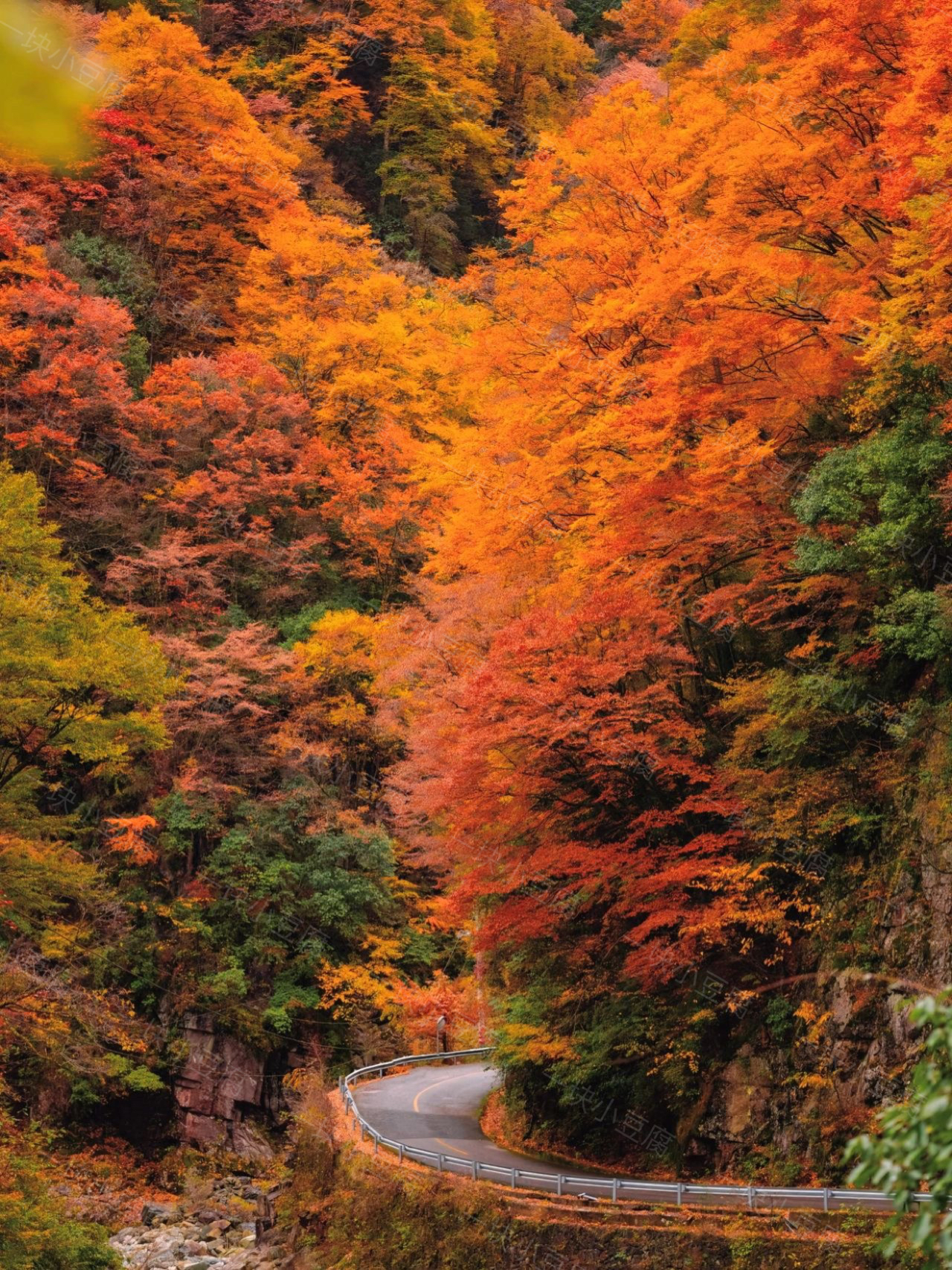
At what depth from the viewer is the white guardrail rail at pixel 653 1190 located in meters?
10.6

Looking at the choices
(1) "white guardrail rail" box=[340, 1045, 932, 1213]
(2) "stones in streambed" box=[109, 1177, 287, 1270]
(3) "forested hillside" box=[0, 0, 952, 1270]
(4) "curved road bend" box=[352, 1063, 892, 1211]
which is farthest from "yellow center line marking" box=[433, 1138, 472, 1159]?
(2) "stones in streambed" box=[109, 1177, 287, 1270]

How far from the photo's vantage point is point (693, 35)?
1286 inches

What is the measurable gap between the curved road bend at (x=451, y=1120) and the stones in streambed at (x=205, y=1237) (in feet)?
8.89

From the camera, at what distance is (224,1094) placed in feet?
78.4

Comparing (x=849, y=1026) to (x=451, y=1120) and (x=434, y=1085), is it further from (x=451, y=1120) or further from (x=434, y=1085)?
(x=434, y=1085)

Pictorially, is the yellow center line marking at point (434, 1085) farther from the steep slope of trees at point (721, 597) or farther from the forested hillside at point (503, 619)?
the steep slope of trees at point (721, 597)

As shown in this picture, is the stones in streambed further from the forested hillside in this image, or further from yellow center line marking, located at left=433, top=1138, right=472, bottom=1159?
yellow center line marking, located at left=433, top=1138, right=472, bottom=1159

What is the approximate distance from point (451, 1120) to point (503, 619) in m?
8.55

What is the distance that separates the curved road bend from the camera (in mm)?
12797

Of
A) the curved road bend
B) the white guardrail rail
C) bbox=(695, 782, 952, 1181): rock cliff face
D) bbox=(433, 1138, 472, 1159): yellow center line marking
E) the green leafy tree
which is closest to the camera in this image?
the green leafy tree

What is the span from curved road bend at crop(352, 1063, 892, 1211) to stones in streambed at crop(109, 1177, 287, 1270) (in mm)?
2710

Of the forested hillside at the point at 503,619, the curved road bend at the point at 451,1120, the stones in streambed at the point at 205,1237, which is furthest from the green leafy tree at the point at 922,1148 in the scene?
the stones in streambed at the point at 205,1237

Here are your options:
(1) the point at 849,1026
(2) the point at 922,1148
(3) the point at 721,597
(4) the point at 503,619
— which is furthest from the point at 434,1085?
(2) the point at 922,1148

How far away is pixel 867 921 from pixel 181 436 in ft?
78.4
